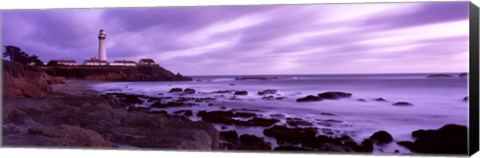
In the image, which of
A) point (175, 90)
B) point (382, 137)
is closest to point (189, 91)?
point (175, 90)

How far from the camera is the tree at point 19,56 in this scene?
27.0 feet

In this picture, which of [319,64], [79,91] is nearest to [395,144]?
[319,64]

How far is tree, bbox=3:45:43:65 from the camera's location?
822cm

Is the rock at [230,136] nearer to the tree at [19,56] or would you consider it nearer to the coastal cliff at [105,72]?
the coastal cliff at [105,72]

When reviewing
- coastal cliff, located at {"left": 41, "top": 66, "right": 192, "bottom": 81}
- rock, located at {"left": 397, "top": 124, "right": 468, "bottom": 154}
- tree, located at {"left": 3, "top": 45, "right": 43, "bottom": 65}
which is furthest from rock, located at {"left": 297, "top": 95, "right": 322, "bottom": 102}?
tree, located at {"left": 3, "top": 45, "right": 43, "bottom": 65}

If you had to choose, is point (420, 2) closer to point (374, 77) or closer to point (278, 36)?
point (374, 77)

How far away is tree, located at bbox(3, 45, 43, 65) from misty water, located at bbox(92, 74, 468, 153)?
191 centimetres

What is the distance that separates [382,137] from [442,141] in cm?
63

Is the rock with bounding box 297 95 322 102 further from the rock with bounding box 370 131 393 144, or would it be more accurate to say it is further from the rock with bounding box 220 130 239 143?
the rock with bounding box 220 130 239 143

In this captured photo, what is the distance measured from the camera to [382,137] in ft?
23.7

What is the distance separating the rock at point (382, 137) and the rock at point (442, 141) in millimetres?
152

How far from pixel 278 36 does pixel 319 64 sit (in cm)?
57

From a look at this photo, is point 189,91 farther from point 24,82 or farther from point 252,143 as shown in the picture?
point 24,82

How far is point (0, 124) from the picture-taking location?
8.30 metres
